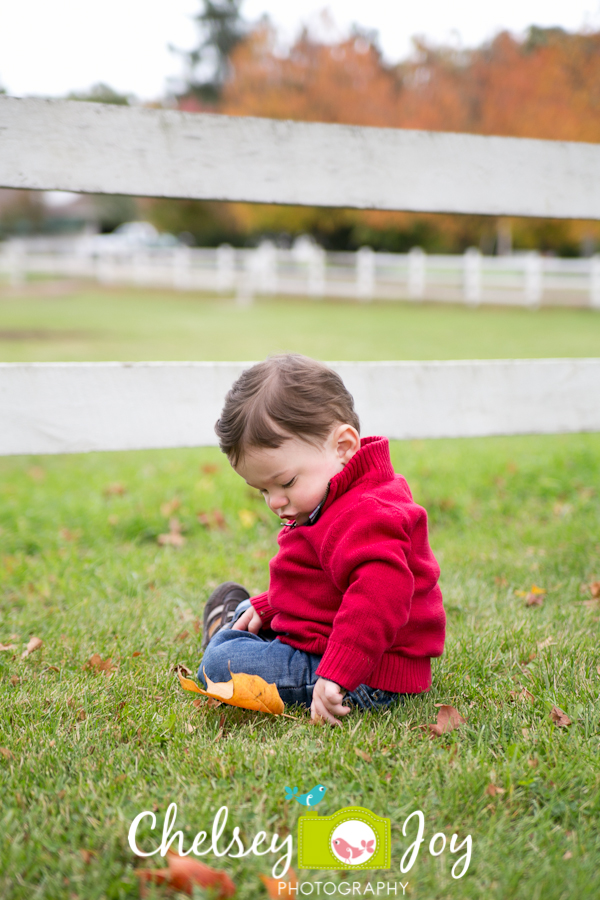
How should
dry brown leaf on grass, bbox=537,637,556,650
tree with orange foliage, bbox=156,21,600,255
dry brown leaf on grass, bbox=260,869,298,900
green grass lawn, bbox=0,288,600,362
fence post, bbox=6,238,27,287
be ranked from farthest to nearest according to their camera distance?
fence post, bbox=6,238,27,287 → tree with orange foliage, bbox=156,21,600,255 → green grass lawn, bbox=0,288,600,362 → dry brown leaf on grass, bbox=537,637,556,650 → dry brown leaf on grass, bbox=260,869,298,900

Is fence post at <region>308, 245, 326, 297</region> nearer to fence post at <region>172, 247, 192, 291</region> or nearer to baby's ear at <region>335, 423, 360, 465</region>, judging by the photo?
fence post at <region>172, 247, 192, 291</region>

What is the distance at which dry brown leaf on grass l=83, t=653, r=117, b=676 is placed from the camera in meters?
2.25

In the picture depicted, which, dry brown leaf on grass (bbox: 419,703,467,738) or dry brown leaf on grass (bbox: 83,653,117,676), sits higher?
dry brown leaf on grass (bbox: 419,703,467,738)

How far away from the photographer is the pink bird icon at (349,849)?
144 cm

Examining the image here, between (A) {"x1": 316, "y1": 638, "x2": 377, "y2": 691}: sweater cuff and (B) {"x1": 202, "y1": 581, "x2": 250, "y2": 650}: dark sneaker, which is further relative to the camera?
(B) {"x1": 202, "y1": 581, "x2": 250, "y2": 650}: dark sneaker

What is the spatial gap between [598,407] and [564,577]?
2.44 feet

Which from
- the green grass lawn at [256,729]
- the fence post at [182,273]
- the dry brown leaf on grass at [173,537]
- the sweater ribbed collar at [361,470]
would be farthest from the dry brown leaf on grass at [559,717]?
the fence post at [182,273]

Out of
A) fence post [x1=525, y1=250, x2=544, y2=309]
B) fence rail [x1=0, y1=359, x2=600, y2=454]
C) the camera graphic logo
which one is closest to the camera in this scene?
the camera graphic logo

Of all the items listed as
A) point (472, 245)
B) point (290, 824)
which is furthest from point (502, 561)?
point (472, 245)

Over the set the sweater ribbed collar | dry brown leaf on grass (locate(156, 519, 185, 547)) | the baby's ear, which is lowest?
dry brown leaf on grass (locate(156, 519, 185, 547))

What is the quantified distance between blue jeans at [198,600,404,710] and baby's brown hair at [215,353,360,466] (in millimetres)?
529

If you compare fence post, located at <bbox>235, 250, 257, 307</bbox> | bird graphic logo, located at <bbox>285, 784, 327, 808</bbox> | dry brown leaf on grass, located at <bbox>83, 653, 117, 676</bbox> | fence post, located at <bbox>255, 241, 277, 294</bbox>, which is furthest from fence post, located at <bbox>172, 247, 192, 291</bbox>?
Result: bird graphic logo, located at <bbox>285, 784, 327, 808</bbox>

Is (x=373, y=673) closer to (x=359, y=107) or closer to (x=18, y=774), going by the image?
(x=18, y=774)

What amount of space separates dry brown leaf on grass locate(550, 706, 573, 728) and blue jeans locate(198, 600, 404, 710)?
1.30ft
